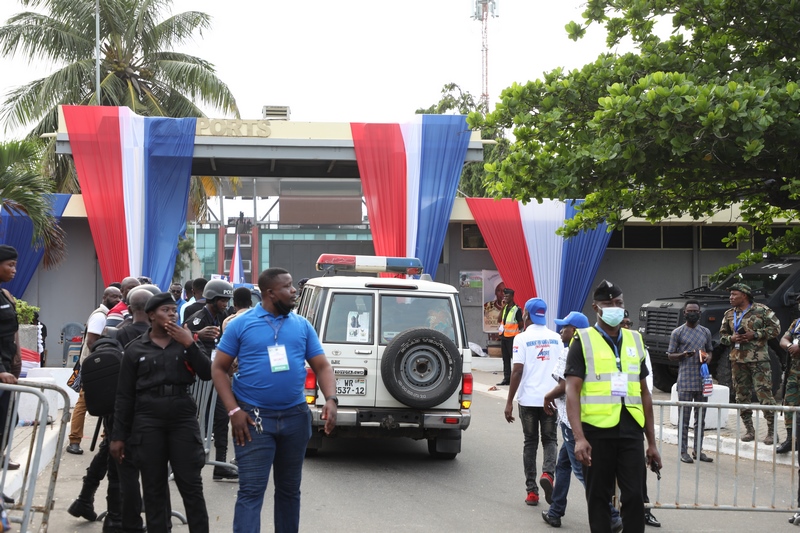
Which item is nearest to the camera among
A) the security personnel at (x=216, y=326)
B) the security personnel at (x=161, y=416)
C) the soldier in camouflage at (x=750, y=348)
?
the security personnel at (x=161, y=416)

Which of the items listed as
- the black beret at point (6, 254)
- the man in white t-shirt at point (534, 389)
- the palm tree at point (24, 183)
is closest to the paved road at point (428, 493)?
the man in white t-shirt at point (534, 389)

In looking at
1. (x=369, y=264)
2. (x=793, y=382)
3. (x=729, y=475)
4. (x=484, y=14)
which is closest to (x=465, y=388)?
(x=729, y=475)

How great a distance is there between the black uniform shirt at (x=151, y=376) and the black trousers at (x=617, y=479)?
2.63 meters

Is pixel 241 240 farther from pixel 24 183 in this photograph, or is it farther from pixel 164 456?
pixel 164 456

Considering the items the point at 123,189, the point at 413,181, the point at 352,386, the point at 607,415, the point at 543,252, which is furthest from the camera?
the point at 543,252

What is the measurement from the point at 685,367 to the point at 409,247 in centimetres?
1148

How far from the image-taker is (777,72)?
36.6 ft

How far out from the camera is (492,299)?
26.1 metres

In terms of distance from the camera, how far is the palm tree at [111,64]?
1111 inches

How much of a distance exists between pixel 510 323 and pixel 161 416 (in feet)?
43.6

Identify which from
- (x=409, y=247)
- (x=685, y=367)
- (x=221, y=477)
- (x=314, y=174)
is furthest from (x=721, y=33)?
(x=314, y=174)

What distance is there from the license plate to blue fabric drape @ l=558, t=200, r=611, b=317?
1390 cm

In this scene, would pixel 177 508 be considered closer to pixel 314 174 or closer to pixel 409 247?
pixel 409 247

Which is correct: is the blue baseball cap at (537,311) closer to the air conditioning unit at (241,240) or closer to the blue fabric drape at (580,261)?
the blue fabric drape at (580,261)
